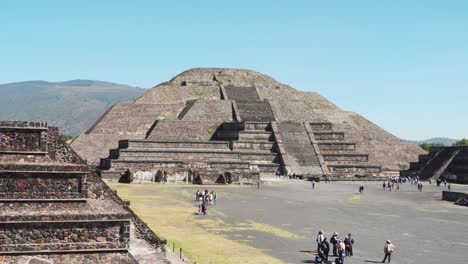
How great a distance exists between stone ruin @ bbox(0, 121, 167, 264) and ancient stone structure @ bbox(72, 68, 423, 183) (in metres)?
42.5

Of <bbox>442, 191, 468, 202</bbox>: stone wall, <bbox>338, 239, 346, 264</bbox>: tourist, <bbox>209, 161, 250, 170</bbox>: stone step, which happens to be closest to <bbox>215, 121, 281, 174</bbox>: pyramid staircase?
<bbox>209, 161, 250, 170</bbox>: stone step

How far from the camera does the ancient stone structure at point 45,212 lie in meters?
13.8

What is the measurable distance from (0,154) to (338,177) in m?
54.0

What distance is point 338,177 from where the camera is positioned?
217 ft

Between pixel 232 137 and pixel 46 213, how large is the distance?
2261 inches

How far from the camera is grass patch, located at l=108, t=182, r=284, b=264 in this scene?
2158 cm

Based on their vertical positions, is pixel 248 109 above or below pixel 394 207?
above

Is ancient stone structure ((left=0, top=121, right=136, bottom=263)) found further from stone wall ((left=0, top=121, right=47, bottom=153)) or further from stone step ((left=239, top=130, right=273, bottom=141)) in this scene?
stone step ((left=239, top=130, right=273, bottom=141))

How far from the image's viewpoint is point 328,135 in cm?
7625

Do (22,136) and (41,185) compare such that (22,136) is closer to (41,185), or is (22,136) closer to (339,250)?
(41,185)

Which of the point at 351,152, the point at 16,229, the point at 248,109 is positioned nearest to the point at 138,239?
→ the point at 16,229

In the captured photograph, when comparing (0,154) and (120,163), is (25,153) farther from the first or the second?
(120,163)

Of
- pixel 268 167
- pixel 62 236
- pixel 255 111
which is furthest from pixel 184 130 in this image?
pixel 62 236

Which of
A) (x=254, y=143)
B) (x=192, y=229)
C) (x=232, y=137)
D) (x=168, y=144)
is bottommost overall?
(x=192, y=229)
